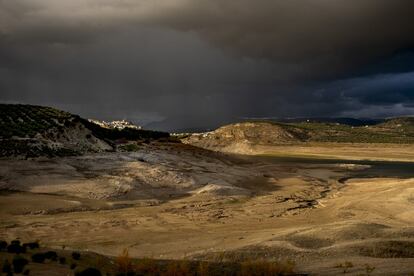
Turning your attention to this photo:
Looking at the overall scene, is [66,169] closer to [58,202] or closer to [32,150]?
[32,150]

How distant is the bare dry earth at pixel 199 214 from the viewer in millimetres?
25094

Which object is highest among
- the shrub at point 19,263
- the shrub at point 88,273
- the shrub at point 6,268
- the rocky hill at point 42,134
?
the rocky hill at point 42,134

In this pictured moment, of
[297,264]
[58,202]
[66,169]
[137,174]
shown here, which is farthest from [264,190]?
[297,264]

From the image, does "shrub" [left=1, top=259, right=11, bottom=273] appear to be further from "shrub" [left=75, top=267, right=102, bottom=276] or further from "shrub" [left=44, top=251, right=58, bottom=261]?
"shrub" [left=44, top=251, right=58, bottom=261]

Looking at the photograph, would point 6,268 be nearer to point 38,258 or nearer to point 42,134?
point 38,258

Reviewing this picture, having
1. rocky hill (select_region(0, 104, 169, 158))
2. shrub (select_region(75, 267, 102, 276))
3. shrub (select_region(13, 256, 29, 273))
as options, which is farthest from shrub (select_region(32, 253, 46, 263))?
rocky hill (select_region(0, 104, 169, 158))

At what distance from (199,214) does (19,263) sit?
24.5 m

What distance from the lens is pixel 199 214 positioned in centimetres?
3994

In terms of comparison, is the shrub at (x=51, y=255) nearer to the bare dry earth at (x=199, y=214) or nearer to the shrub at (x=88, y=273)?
the shrub at (x=88, y=273)

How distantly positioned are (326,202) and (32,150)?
105 ft

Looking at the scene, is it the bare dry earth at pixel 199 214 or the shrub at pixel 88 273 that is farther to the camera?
the bare dry earth at pixel 199 214

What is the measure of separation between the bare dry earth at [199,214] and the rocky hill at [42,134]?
3092 millimetres

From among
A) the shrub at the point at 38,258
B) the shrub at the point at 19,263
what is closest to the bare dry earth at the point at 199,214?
the shrub at the point at 38,258

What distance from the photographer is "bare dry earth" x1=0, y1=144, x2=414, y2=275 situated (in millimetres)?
25094
